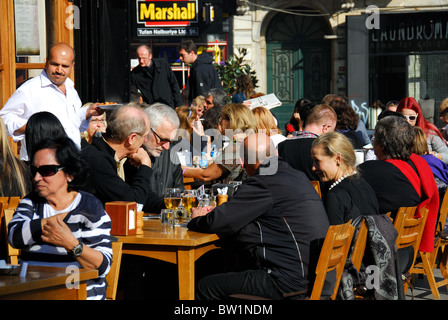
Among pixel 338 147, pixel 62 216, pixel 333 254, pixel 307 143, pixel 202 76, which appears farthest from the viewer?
pixel 202 76

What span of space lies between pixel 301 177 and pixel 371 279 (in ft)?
2.82

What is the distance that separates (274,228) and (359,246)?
0.63 metres

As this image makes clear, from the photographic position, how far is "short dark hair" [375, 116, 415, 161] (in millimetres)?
6492

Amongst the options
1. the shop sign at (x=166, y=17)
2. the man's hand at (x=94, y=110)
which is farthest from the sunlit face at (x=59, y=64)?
the shop sign at (x=166, y=17)

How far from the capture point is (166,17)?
18.6 m

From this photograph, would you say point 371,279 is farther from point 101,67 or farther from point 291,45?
point 291,45

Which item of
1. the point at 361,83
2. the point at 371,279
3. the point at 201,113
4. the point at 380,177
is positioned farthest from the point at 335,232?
the point at 361,83

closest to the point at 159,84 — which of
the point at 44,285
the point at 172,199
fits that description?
the point at 172,199

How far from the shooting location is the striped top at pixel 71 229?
379 cm

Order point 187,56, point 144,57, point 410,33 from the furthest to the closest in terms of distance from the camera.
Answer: point 410,33 → point 187,56 → point 144,57

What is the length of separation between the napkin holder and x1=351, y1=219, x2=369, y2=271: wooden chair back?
54.6 inches

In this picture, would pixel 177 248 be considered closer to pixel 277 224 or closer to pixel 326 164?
pixel 277 224

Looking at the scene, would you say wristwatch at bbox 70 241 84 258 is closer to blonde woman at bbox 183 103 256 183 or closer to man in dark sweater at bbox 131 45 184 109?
blonde woman at bbox 183 103 256 183

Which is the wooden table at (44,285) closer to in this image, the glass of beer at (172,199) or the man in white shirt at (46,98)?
the glass of beer at (172,199)
